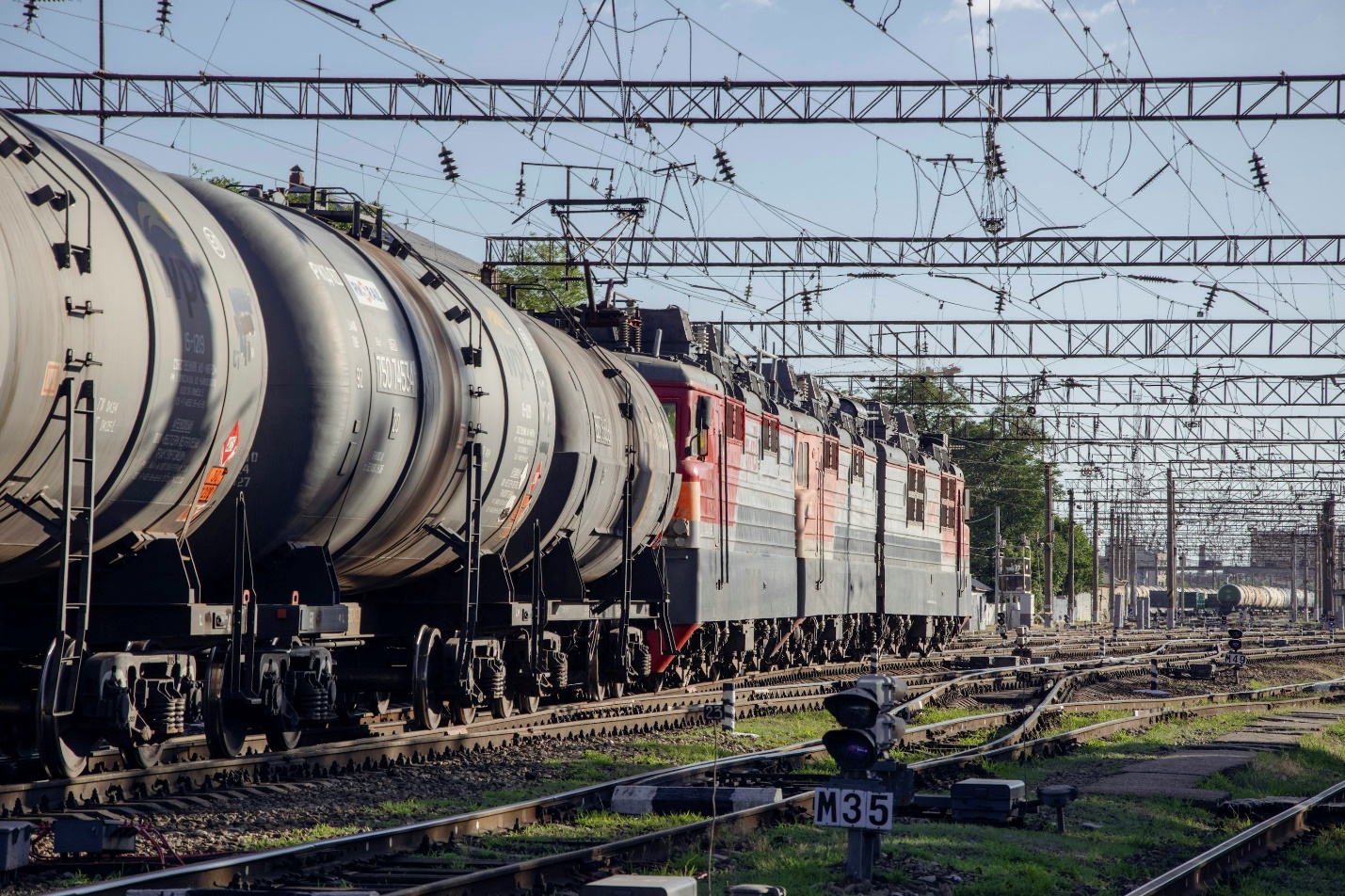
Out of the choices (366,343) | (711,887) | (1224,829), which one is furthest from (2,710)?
(1224,829)

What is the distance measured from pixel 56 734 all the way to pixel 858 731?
500 cm

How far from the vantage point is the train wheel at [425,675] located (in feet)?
44.6

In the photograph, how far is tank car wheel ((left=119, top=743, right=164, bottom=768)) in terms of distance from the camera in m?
10.3

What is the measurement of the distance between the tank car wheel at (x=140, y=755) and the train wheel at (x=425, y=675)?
2942mm

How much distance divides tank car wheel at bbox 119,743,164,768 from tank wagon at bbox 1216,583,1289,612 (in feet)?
339

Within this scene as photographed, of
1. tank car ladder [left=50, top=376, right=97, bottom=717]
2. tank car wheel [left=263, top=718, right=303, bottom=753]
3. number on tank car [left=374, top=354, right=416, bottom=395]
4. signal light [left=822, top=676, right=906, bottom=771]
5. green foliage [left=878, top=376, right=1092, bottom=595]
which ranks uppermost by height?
green foliage [left=878, top=376, right=1092, bottom=595]

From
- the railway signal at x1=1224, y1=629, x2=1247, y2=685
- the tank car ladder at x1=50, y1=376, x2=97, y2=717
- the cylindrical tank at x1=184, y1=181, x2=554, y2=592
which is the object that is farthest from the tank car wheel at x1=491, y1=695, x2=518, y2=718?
the railway signal at x1=1224, y1=629, x2=1247, y2=685

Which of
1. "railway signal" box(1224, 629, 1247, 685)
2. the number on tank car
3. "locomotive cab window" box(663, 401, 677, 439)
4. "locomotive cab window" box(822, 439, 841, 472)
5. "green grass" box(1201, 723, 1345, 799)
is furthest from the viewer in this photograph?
"railway signal" box(1224, 629, 1247, 685)

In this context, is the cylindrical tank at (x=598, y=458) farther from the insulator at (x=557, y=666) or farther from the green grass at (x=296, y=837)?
the green grass at (x=296, y=837)

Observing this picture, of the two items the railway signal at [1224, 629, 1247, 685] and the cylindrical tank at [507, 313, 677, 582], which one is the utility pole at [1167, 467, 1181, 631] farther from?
the cylindrical tank at [507, 313, 677, 582]

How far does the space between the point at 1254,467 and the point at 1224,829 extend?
2655 inches

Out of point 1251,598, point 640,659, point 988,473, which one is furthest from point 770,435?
point 1251,598

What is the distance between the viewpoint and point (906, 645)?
36125 mm

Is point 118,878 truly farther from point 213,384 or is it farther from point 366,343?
point 366,343
